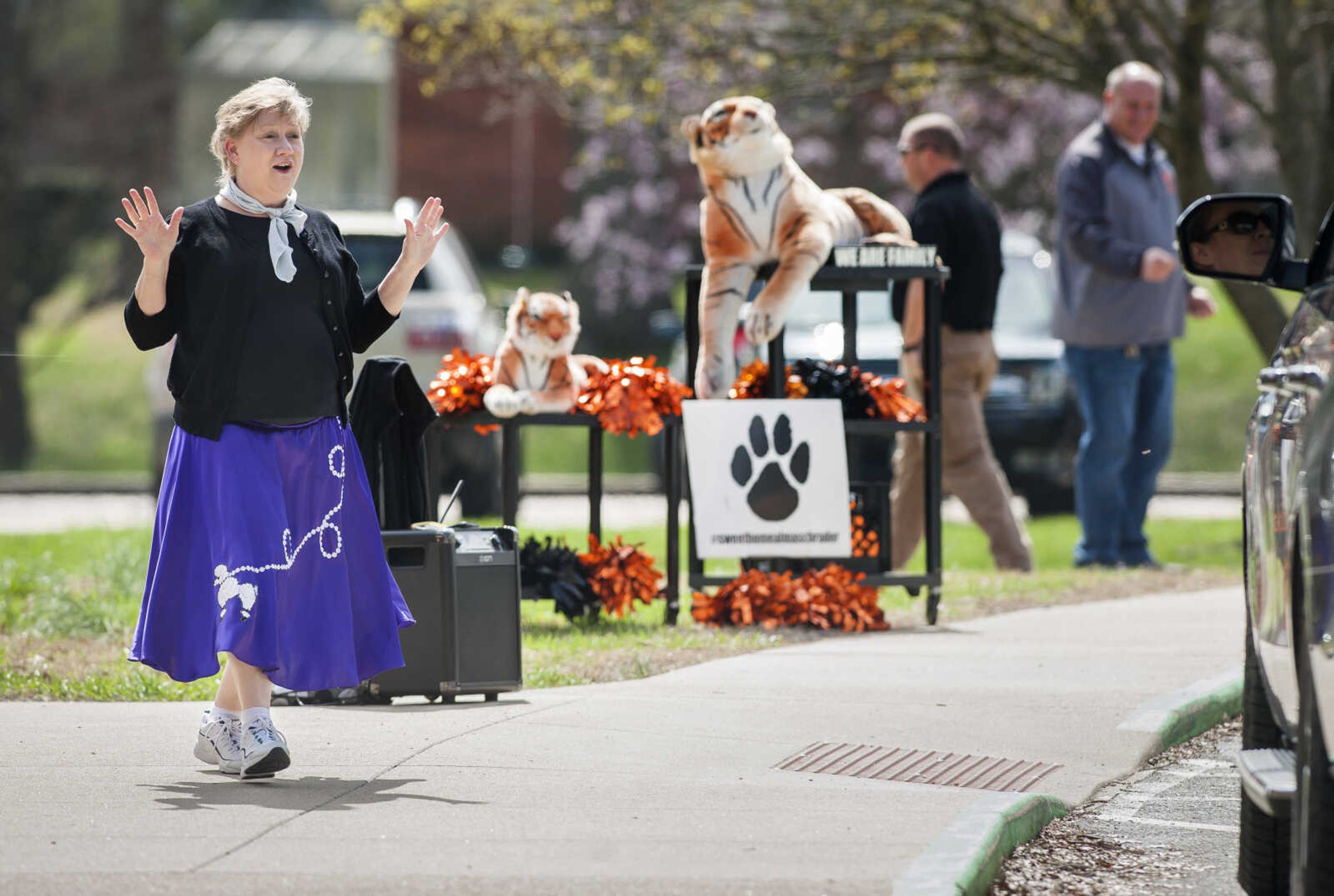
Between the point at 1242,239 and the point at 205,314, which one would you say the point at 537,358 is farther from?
the point at 1242,239

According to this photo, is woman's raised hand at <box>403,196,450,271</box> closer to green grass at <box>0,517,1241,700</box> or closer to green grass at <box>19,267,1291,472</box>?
→ green grass at <box>0,517,1241,700</box>

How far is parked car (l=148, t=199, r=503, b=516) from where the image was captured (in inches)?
560

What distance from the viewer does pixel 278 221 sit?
6039mm

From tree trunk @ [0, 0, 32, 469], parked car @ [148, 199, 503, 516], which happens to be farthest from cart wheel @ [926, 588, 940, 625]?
tree trunk @ [0, 0, 32, 469]

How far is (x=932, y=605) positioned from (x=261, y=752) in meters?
4.18

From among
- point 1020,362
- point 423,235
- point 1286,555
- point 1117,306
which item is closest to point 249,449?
point 423,235

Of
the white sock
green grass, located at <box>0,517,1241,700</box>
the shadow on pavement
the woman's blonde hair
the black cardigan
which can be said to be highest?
the woman's blonde hair

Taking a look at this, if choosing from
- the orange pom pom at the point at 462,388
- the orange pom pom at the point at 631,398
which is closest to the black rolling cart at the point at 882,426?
the orange pom pom at the point at 631,398

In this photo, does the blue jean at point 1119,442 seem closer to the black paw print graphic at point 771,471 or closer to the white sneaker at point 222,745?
the black paw print graphic at point 771,471

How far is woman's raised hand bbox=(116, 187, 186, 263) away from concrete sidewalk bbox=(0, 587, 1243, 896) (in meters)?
1.34

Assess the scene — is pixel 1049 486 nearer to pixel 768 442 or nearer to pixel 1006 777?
pixel 768 442

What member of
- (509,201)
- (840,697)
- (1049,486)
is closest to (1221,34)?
(1049,486)

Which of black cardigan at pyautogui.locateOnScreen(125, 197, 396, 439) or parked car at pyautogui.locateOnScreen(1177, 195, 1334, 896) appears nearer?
parked car at pyautogui.locateOnScreen(1177, 195, 1334, 896)

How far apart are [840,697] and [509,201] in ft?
106
